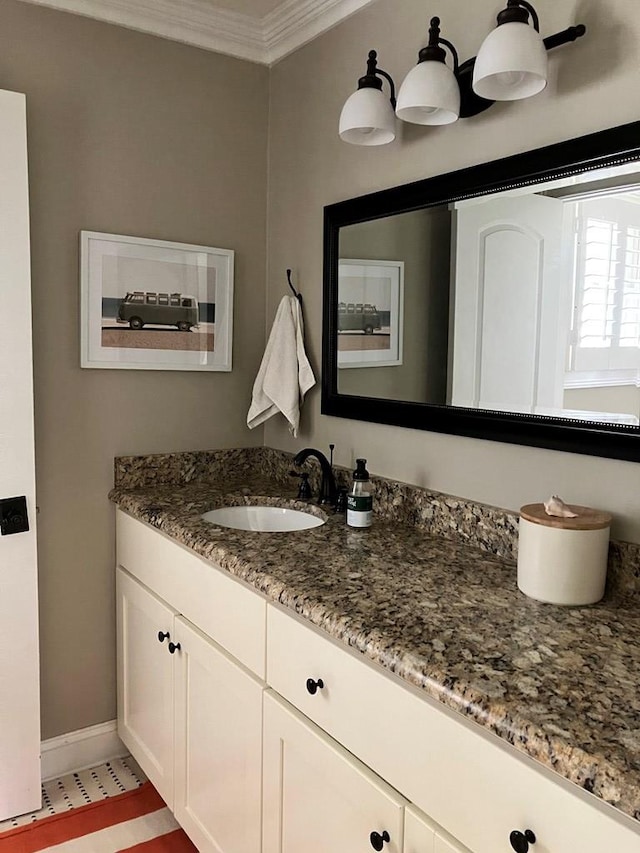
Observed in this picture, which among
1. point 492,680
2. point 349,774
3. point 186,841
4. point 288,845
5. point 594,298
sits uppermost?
point 594,298

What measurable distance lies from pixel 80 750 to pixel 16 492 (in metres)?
0.94

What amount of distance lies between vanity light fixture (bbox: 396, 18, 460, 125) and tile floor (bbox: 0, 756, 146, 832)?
2.17 metres

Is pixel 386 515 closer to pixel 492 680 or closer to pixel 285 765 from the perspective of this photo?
pixel 285 765

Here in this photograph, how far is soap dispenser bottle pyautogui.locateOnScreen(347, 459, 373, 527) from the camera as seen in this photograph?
1890mm

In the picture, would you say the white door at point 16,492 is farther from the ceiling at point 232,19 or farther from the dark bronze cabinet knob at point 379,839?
the dark bronze cabinet knob at point 379,839

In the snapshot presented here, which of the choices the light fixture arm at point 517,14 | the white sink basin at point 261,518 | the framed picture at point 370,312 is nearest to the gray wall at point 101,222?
the white sink basin at point 261,518

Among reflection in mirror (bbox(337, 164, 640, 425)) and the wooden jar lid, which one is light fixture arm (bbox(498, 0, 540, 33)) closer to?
reflection in mirror (bbox(337, 164, 640, 425))

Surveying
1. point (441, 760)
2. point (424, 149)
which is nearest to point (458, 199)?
point (424, 149)

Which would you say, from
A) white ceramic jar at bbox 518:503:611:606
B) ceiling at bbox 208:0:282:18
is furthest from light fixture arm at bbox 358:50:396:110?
white ceramic jar at bbox 518:503:611:606

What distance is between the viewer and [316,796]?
1.36 m

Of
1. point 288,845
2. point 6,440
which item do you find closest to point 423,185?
point 6,440

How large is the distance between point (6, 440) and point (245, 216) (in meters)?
1.14

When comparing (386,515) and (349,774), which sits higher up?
(386,515)

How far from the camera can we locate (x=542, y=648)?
1163 mm
